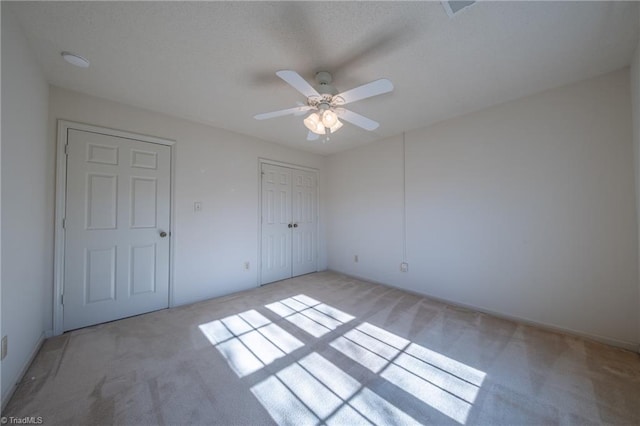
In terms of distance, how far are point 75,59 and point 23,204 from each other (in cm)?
120

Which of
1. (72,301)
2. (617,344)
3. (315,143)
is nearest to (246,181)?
(315,143)

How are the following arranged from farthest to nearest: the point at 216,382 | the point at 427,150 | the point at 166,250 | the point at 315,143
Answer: the point at 315,143 → the point at 427,150 → the point at 166,250 → the point at 216,382

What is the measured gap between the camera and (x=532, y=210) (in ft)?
8.05

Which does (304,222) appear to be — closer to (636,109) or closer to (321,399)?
(321,399)

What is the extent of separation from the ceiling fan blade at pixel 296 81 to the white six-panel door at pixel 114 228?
7.10ft

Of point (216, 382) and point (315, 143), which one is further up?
point (315, 143)

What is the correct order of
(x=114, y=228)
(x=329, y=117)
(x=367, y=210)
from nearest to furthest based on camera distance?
(x=329, y=117), (x=114, y=228), (x=367, y=210)

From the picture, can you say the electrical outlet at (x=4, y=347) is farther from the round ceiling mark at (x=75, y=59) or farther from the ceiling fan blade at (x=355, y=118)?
the ceiling fan blade at (x=355, y=118)

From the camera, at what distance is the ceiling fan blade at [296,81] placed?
148 centimetres

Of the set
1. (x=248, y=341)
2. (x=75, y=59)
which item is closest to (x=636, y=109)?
(x=248, y=341)

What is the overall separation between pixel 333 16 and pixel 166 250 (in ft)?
9.77

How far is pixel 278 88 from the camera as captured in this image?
2301mm

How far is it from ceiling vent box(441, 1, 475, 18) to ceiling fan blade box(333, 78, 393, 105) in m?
0.49

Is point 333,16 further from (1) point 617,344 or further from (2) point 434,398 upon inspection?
(1) point 617,344
